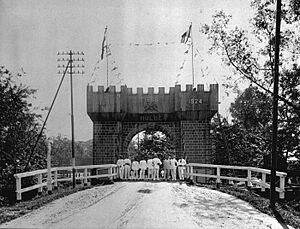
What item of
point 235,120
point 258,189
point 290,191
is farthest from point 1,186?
point 235,120

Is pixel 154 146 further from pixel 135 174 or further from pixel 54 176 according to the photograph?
pixel 54 176

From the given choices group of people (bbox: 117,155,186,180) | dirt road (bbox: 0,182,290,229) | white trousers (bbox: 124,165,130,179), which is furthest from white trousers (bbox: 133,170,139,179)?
dirt road (bbox: 0,182,290,229)

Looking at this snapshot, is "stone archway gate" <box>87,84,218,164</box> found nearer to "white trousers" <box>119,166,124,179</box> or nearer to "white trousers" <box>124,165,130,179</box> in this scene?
"white trousers" <box>124,165,130,179</box>

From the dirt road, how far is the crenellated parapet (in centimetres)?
1507

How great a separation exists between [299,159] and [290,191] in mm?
6651

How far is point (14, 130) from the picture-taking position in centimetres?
2184

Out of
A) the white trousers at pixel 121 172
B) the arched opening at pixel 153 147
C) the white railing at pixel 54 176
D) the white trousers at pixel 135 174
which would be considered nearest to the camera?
the white railing at pixel 54 176

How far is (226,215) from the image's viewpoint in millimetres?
9039

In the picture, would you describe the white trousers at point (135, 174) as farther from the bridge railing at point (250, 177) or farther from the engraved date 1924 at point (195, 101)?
the engraved date 1924 at point (195, 101)

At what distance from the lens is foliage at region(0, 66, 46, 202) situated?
20844 mm

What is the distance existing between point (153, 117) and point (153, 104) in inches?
31.6

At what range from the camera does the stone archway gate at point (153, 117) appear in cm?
2709

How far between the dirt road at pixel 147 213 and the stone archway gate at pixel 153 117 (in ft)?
48.2

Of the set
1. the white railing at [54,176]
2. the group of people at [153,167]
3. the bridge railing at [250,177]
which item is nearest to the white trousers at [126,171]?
the group of people at [153,167]
